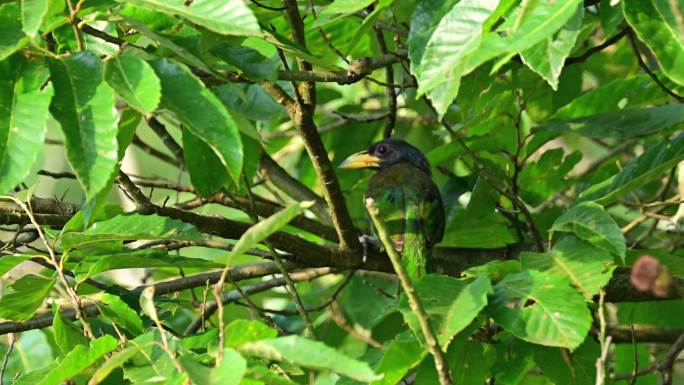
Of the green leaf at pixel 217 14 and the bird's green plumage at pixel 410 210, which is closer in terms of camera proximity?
the green leaf at pixel 217 14

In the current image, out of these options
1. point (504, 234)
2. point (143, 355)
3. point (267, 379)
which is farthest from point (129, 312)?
point (504, 234)

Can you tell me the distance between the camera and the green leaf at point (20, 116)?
2.61 metres

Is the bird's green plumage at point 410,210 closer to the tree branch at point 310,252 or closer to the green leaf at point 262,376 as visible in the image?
the tree branch at point 310,252

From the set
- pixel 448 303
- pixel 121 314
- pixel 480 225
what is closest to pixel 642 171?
pixel 448 303

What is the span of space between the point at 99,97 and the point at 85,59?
12 cm

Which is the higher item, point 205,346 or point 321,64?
point 321,64

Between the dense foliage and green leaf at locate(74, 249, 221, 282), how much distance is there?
1 cm

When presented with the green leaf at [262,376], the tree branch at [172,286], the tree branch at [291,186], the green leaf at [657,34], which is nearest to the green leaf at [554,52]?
the green leaf at [657,34]

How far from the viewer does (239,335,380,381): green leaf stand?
251 centimetres

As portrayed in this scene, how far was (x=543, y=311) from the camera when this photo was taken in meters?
3.10

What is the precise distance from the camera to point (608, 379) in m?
3.75

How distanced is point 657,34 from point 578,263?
84 centimetres

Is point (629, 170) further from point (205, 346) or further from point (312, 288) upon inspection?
point (312, 288)

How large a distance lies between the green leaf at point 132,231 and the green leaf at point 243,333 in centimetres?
62
